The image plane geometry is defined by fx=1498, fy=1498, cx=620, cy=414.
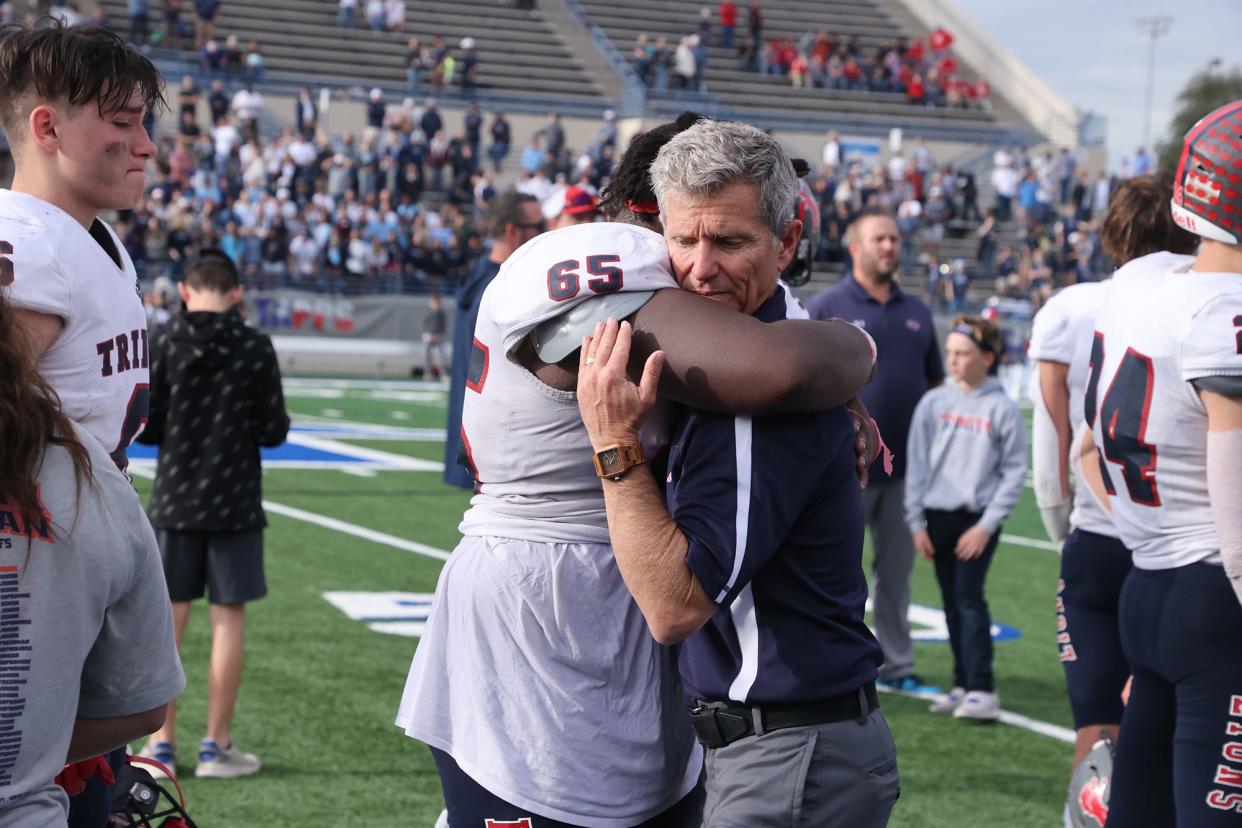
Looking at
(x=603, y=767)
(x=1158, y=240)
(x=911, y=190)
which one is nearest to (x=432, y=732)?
(x=603, y=767)

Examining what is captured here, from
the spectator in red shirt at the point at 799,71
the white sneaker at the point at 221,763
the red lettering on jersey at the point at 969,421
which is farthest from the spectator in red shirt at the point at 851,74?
the white sneaker at the point at 221,763

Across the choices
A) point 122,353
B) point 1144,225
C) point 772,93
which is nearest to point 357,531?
point 1144,225

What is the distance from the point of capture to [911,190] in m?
35.2

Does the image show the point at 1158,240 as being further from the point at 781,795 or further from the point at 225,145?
Answer: the point at 225,145

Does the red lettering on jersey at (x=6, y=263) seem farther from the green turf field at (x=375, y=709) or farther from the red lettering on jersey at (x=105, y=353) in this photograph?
the green turf field at (x=375, y=709)

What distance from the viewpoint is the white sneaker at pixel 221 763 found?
5266mm

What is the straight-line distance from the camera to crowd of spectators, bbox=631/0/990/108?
4022cm

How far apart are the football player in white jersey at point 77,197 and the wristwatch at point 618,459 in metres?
0.94

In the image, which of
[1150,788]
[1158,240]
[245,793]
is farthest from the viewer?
[245,793]

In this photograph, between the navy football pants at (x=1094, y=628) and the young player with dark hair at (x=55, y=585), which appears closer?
the young player with dark hair at (x=55, y=585)

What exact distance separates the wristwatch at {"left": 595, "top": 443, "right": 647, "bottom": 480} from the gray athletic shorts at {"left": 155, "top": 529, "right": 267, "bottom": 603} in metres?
3.46

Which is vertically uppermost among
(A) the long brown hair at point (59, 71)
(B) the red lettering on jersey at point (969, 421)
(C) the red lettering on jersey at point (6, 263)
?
(A) the long brown hair at point (59, 71)

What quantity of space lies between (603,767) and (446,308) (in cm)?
2377

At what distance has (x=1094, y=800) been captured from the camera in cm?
410
